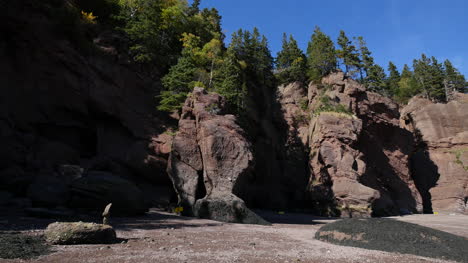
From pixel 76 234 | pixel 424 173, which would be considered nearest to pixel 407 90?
pixel 424 173

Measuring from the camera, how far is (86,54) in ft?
78.7

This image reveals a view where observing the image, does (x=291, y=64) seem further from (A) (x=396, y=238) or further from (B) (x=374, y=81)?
(A) (x=396, y=238)

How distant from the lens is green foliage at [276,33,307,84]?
145ft

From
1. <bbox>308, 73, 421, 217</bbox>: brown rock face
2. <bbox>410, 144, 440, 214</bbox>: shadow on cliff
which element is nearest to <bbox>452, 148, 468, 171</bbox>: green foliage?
<bbox>410, 144, 440, 214</bbox>: shadow on cliff

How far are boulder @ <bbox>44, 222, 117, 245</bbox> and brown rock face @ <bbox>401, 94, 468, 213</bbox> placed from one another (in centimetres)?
4134

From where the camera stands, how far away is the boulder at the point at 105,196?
563 inches

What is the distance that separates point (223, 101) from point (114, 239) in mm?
16839

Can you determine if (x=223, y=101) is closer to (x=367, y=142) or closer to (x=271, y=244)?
(x=271, y=244)

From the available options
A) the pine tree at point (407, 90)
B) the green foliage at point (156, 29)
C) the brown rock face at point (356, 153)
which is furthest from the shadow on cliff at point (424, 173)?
the green foliage at point (156, 29)

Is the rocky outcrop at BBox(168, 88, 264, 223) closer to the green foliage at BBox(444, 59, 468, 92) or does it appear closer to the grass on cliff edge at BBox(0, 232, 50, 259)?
the grass on cliff edge at BBox(0, 232, 50, 259)

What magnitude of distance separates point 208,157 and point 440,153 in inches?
1506

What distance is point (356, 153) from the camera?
31297mm

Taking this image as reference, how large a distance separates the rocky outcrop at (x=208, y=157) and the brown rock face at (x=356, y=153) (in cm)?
1257

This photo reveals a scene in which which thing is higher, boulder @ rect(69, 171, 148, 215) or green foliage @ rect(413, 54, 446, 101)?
green foliage @ rect(413, 54, 446, 101)
